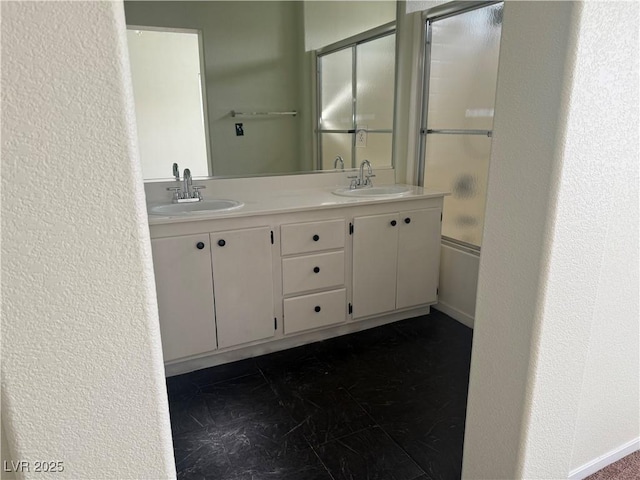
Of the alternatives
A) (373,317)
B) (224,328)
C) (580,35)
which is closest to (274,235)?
(224,328)

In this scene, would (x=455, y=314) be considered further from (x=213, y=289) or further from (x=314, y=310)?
(x=213, y=289)

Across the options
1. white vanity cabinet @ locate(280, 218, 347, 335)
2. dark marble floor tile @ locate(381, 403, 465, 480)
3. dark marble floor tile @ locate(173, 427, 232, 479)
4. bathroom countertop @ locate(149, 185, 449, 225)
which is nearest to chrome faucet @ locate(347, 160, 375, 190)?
bathroom countertop @ locate(149, 185, 449, 225)

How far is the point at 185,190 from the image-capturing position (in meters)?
2.47

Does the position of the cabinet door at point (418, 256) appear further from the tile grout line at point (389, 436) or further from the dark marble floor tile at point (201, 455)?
the dark marble floor tile at point (201, 455)

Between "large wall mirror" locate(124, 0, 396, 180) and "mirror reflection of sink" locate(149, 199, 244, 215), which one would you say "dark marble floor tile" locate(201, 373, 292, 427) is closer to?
"mirror reflection of sink" locate(149, 199, 244, 215)

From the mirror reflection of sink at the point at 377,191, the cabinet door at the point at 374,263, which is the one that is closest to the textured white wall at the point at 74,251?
the cabinet door at the point at 374,263

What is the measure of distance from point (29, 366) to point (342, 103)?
262 centimetres

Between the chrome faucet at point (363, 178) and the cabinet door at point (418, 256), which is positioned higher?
the chrome faucet at point (363, 178)

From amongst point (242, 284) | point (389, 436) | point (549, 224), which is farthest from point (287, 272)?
point (549, 224)

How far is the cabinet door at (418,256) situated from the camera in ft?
9.02

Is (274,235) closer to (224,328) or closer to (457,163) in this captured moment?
(224,328)

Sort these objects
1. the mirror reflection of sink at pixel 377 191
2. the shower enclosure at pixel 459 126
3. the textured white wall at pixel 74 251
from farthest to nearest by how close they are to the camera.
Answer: the mirror reflection of sink at pixel 377 191
the shower enclosure at pixel 459 126
the textured white wall at pixel 74 251

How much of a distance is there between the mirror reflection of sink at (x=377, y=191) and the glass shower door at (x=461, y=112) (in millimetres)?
261

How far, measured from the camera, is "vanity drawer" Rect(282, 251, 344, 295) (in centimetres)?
245
